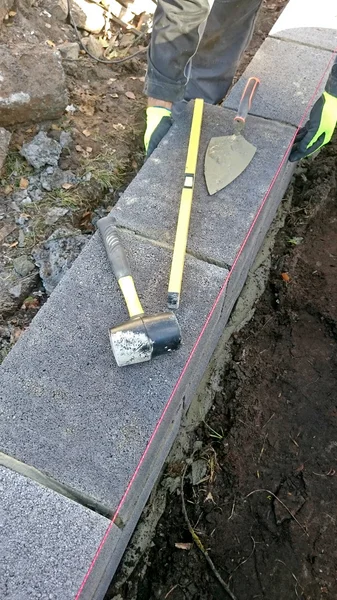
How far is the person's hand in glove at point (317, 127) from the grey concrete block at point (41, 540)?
2.28 m

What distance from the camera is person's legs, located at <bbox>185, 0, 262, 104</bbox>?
3.21m

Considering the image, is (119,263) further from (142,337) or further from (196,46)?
(196,46)

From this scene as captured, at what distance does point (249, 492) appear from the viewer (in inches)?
88.1

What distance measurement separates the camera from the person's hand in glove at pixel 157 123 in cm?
272

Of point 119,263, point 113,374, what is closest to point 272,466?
point 113,374

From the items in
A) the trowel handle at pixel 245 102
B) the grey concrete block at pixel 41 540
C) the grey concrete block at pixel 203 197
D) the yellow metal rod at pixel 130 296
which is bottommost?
the grey concrete block at pixel 41 540

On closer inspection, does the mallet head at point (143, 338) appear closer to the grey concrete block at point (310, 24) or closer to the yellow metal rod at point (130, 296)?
the yellow metal rod at point (130, 296)

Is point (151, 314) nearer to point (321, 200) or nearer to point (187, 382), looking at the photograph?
point (187, 382)

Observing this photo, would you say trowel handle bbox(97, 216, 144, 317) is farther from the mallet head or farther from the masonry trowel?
the masonry trowel

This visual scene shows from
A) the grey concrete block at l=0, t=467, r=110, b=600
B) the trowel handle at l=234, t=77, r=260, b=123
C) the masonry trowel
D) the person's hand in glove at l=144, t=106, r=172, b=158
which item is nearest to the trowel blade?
the masonry trowel

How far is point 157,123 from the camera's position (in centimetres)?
275

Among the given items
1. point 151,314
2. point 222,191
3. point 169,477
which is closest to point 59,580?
point 169,477

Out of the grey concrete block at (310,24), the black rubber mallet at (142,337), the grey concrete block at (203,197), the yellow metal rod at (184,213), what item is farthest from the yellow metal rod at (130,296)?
the grey concrete block at (310,24)

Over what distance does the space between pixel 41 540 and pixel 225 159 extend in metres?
1.95
